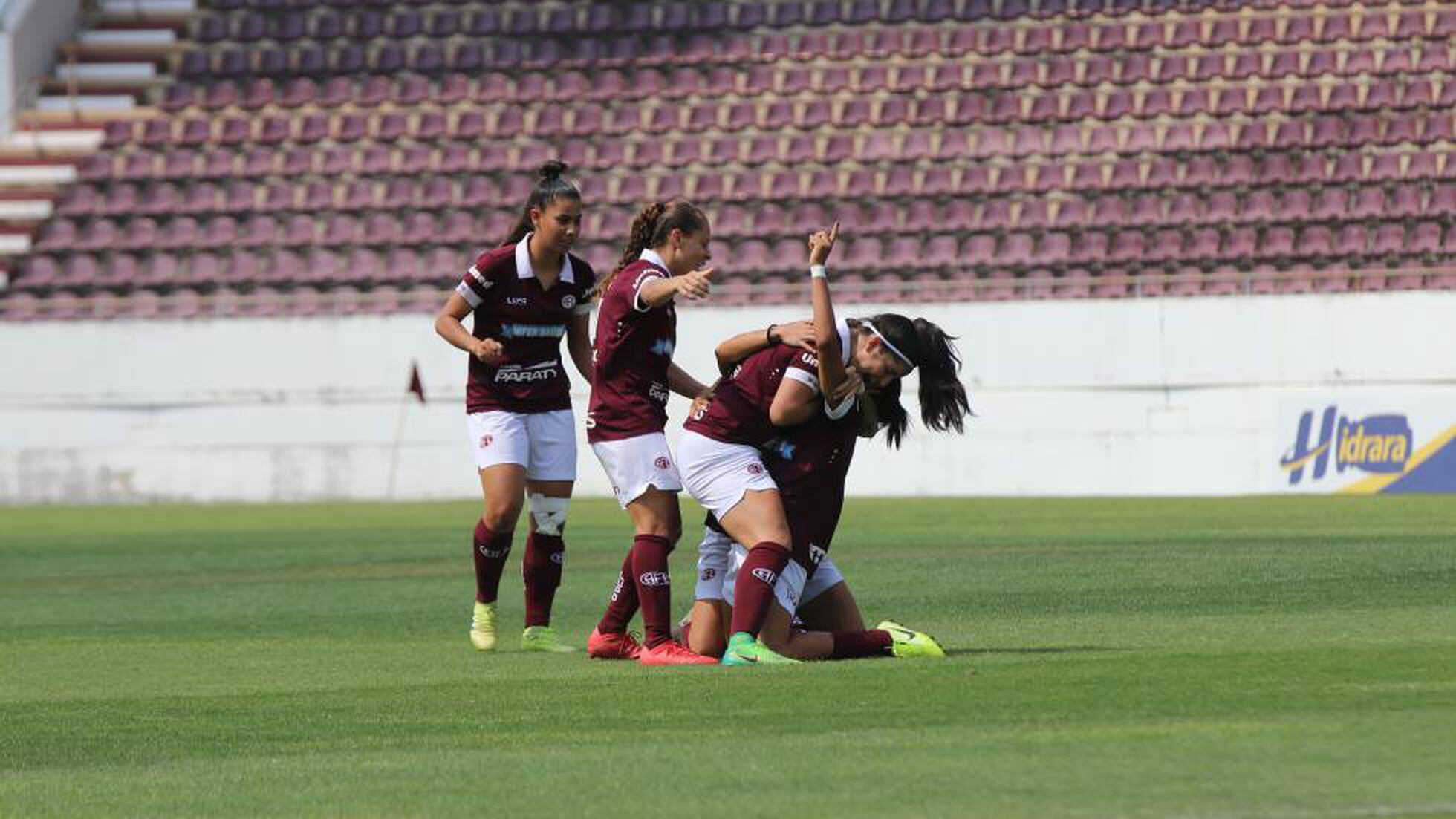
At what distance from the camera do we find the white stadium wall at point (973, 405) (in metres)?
26.7

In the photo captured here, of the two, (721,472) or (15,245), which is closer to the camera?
(721,472)

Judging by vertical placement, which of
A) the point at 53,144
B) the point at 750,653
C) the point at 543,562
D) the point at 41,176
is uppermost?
the point at 53,144

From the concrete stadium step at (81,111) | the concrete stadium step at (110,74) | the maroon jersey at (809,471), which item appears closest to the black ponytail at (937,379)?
the maroon jersey at (809,471)

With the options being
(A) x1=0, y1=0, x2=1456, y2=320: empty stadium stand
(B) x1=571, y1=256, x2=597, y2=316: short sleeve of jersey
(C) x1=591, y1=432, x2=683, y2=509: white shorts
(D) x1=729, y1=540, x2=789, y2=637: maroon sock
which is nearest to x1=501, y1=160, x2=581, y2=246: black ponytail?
(B) x1=571, y1=256, x2=597, y2=316: short sleeve of jersey

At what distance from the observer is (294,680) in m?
9.38

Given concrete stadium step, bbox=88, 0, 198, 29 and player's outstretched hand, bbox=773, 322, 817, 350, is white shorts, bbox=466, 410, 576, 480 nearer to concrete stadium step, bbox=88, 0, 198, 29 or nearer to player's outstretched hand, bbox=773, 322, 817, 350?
player's outstretched hand, bbox=773, 322, 817, 350

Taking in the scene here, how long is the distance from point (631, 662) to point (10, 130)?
2842cm

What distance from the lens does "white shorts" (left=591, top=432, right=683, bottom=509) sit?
9.70m

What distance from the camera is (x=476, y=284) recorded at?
409 inches

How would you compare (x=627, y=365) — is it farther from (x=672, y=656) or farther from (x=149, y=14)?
(x=149, y=14)

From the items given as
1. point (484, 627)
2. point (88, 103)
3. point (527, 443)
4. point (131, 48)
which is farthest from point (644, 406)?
point (131, 48)

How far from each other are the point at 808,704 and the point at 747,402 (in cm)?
200

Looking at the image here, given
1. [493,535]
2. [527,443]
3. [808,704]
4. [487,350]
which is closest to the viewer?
[808,704]

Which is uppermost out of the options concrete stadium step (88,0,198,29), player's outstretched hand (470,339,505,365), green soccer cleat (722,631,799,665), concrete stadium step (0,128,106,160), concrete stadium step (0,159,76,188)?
concrete stadium step (88,0,198,29)
